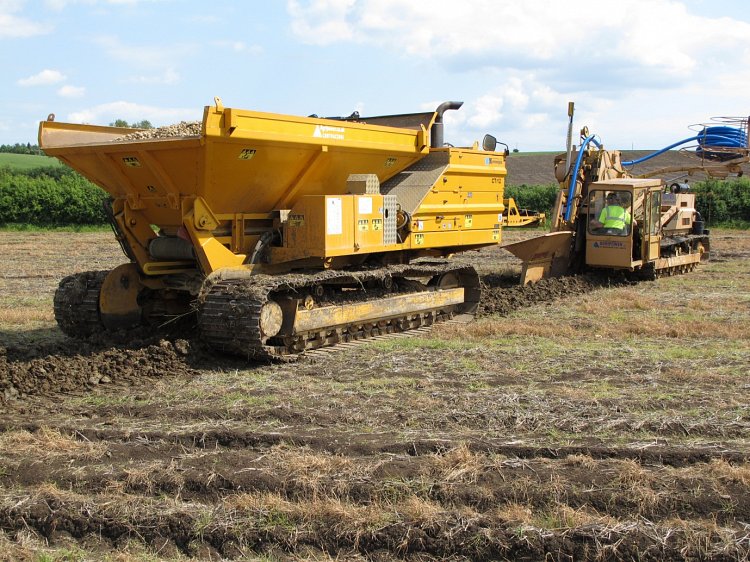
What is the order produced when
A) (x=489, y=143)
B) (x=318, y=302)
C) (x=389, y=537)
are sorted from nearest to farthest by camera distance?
(x=389, y=537) → (x=318, y=302) → (x=489, y=143)

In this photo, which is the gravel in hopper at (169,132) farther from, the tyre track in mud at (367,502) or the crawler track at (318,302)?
the tyre track in mud at (367,502)

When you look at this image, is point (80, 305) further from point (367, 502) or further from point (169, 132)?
point (367, 502)

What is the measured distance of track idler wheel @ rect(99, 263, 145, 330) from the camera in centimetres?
952

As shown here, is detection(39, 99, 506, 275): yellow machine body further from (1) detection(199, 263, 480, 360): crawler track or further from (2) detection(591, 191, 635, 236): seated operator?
(2) detection(591, 191, 635, 236): seated operator

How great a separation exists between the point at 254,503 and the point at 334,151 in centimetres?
542

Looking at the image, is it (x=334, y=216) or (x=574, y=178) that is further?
(x=574, y=178)

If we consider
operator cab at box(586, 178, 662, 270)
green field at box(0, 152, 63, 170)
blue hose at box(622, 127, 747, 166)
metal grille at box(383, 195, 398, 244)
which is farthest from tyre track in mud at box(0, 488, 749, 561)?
green field at box(0, 152, 63, 170)

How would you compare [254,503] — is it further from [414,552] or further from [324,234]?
[324,234]

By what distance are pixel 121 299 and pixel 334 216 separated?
8.75ft

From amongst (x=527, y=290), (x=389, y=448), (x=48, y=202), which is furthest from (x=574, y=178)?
(x=48, y=202)

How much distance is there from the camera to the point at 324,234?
9328 millimetres

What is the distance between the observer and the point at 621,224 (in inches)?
589

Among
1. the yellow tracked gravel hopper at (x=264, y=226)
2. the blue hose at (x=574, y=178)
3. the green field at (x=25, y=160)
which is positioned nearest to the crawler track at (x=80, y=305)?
the yellow tracked gravel hopper at (x=264, y=226)

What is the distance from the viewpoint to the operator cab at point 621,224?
15.0m
